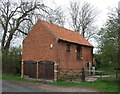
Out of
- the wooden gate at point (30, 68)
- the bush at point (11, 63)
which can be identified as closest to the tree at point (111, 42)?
the wooden gate at point (30, 68)

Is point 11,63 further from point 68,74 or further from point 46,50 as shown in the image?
point 68,74

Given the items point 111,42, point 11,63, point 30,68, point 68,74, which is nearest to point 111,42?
point 111,42

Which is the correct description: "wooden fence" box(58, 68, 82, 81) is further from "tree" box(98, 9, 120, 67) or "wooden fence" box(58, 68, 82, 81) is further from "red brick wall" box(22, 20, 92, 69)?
"tree" box(98, 9, 120, 67)

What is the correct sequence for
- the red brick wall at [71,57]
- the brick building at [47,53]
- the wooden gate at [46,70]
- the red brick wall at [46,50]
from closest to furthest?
1. the wooden gate at [46,70]
2. the brick building at [47,53]
3. the red brick wall at [46,50]
4. the red brick wall at [71,57]

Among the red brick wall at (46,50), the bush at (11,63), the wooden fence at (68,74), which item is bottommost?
the wooden fence at (68,74)

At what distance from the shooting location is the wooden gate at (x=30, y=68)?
31.5 m

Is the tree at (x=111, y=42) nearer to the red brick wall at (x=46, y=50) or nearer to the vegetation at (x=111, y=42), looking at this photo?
the vegetation at (x=111, y=42)

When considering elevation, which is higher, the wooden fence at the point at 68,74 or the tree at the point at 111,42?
the tree at the point at 111,42

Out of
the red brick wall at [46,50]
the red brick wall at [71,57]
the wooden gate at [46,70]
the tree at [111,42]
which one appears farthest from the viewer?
the red brick wall at [71,57]

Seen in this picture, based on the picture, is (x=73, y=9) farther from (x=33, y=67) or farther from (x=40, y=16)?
(x=33, y=67)

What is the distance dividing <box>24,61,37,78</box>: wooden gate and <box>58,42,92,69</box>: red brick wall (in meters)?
3.66

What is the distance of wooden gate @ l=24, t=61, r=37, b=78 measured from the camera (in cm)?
3153

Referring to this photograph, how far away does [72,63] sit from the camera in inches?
1300

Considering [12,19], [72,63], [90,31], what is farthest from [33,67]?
[90,31]
